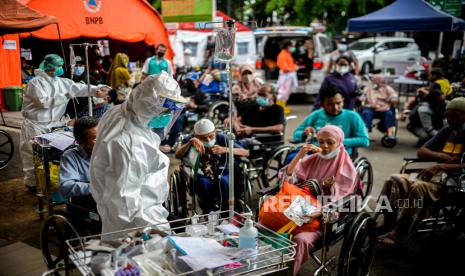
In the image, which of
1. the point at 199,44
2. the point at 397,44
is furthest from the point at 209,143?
the point at 397,44

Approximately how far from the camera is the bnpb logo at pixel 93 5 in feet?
25.4

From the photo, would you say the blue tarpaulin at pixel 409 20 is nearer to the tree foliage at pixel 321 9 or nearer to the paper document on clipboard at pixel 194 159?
the paper document on clipboard at pixel 194 159

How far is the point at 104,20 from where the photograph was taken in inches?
341

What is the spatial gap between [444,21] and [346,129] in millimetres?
5930

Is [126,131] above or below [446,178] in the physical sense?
above

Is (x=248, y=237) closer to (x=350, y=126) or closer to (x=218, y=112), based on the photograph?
(x=350, y=126)

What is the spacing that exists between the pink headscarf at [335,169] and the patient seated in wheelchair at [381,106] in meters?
4.48

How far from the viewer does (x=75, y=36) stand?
25.5 feet

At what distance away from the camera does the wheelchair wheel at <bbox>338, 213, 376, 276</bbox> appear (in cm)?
281

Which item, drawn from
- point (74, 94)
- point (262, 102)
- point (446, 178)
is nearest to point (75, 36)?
point (74, 94)

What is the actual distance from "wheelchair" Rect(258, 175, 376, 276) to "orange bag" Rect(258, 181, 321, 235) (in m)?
0.09

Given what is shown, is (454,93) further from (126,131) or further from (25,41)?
(25,41)

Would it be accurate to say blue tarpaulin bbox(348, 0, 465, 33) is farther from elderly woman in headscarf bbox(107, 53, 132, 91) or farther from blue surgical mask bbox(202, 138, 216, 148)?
blue surgical mask bbox(202, 138, 216, 148)

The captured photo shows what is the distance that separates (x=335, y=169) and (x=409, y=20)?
7064 millimetres
